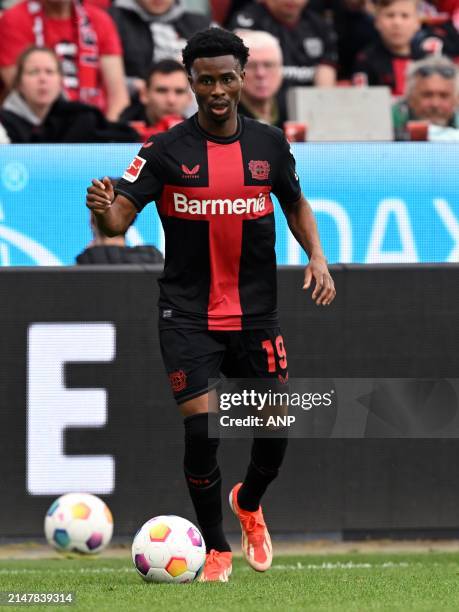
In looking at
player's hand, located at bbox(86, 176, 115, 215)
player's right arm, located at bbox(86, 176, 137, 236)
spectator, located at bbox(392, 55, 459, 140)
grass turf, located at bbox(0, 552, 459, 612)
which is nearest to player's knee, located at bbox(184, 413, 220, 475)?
grass turf, located at bbox(0, 552, 459, 612)

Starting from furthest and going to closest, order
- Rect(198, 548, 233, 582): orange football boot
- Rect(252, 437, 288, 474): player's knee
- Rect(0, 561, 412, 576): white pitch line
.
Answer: Rect(0, 561, 412, 576): white pitch line → Rect(252, 437, 288, 474): player's knee → Rect(198, 548, 233, 582): orange football boot

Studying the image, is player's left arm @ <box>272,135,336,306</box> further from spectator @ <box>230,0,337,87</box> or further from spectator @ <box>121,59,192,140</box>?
spectator @ <box>230,0,337,87</box>

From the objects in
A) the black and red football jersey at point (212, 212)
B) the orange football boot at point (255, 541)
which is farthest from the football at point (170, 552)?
the black and red football jersey at point (212, 212)

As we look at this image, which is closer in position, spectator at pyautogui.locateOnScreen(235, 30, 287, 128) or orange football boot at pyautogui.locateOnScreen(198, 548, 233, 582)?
orange football boot at pyautogui.locateOnScreen(198, 548, 233, 582)

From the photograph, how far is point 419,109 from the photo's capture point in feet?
34.7

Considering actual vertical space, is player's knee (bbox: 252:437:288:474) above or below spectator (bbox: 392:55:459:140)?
below

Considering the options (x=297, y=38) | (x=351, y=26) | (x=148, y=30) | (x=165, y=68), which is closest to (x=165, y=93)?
(x=165, y=68)

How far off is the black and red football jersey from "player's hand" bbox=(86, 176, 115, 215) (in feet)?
0.91

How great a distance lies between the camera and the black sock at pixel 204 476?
19.6 ft

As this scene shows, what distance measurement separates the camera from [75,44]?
35.6 feet

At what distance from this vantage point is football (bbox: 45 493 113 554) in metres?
7.09

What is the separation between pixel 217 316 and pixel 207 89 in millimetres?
974

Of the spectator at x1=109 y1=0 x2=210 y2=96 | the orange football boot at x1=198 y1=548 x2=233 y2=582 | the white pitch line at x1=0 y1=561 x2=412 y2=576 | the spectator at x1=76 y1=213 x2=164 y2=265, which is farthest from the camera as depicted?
the spectator at x1=109 y1=0 x2=210 y2=96

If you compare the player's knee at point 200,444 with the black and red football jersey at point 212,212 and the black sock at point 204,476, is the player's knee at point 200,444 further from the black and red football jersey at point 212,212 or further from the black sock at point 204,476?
the black and red football jersey at point 212,212
